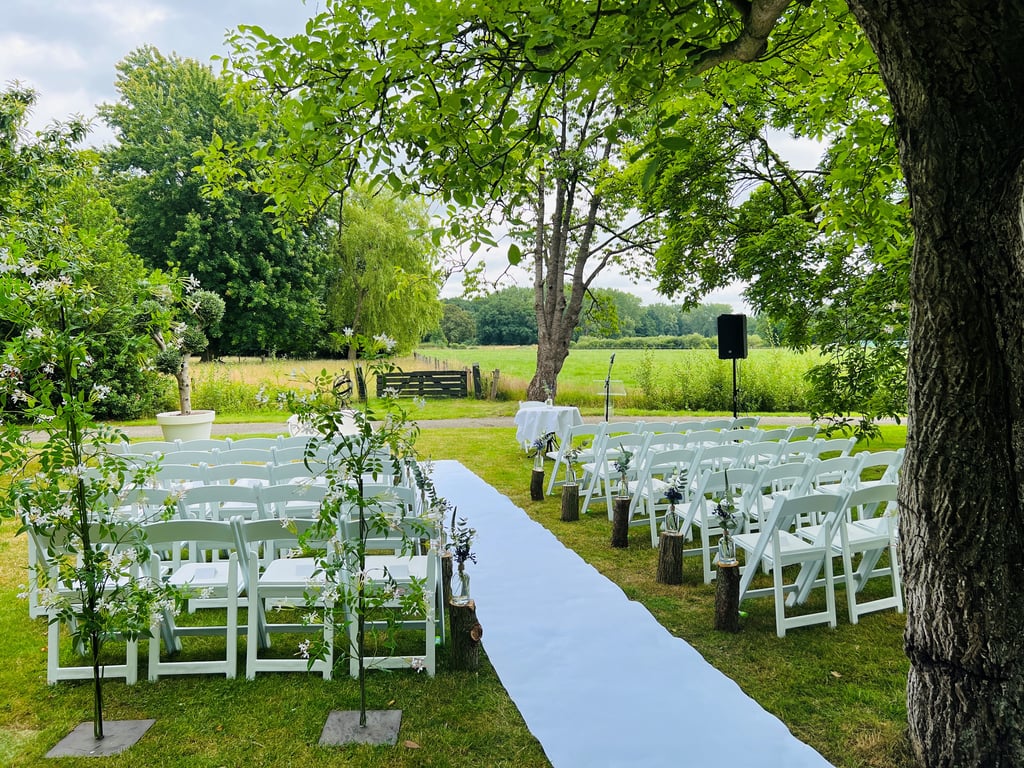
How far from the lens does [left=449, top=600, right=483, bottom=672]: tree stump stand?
353 cm

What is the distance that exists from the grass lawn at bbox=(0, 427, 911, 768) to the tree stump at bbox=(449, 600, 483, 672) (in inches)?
2.6

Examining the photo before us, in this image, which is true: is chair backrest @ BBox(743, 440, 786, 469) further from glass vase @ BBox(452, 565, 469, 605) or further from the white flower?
the white flower

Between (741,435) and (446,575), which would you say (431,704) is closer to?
(446,575)

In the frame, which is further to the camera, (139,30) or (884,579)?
(139,30)

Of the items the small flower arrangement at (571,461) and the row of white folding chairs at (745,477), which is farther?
the small flower arrangement at (571,461)

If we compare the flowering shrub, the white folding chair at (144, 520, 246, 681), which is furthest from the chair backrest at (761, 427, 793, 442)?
the flowering shrub

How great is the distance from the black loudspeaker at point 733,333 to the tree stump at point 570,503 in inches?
178

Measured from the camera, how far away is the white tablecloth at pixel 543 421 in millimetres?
10195

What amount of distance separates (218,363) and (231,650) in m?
17.6

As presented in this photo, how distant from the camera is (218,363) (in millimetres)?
19344

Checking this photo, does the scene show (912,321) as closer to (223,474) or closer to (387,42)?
(387,42)

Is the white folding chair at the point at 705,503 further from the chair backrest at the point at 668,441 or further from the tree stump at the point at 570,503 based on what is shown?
the tree stump at the point at 570,503

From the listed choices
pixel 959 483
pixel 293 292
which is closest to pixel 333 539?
pixel 959 483

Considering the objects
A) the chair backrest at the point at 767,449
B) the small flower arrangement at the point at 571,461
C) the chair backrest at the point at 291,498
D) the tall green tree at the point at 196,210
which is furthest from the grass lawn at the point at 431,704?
the tall green tree at the point at 196,210
